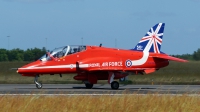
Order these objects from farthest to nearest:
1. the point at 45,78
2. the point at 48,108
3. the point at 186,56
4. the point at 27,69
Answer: the point at 186,56
the point at 45,78
the point at 27,69
the point at 48,108

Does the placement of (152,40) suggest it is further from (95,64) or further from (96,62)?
(95,64)

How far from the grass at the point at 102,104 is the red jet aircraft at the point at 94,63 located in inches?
475

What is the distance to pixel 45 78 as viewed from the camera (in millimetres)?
37875

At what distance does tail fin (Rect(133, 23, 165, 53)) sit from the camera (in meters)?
29.8

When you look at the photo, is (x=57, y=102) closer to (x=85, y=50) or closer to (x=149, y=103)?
(x=149, y=103)

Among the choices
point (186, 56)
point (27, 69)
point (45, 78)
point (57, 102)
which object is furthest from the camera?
point (186, 56)

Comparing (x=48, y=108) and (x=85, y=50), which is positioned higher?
(x=85, y=50)

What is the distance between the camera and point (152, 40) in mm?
30094

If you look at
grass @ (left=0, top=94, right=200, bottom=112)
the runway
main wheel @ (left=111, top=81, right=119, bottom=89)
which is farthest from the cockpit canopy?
grass @ (left=0, top=94, right=200, bottom=112)

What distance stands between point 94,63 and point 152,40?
15.1 ft

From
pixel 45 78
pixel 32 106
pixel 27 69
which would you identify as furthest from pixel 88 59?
pixel 32 106

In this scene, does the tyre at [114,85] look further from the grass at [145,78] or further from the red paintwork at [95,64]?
the grass at [145,78]

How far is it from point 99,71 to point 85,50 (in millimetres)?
1294

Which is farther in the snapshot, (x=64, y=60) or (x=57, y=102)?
(x=64, y=60)
